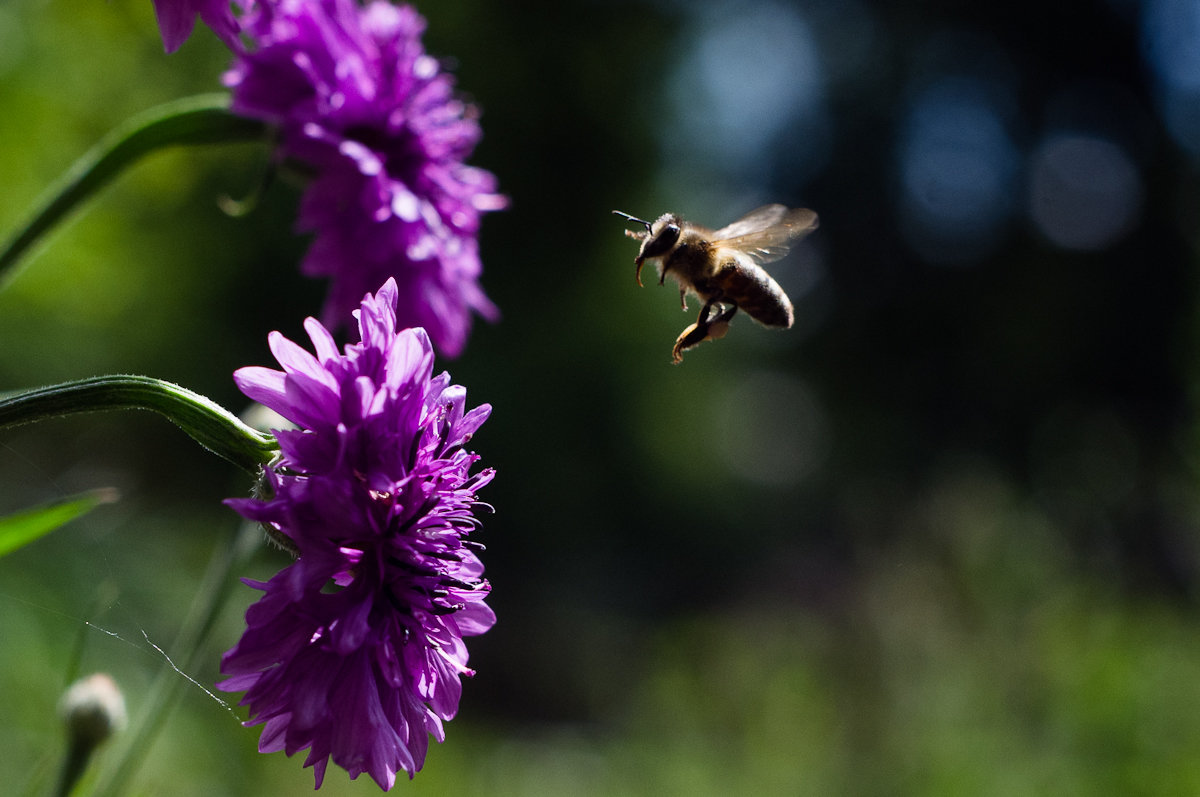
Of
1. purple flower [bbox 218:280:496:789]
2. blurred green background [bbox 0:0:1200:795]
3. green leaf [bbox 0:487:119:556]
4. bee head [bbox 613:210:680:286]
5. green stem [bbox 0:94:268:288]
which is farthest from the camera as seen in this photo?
blurred green background [bbox 0:0:1200:795]

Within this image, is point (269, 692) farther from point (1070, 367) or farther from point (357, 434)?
point (1070, 367)

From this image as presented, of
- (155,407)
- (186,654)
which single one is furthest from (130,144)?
(186,654)

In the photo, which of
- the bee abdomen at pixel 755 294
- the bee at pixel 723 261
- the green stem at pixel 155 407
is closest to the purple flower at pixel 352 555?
the green stem at pixel 155 407

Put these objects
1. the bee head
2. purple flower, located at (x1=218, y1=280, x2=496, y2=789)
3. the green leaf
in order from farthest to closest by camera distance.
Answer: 1. the bee head
2. purple flower, located at (x1=218, y1=280, x2=496, y2=789)
3. the green leaf

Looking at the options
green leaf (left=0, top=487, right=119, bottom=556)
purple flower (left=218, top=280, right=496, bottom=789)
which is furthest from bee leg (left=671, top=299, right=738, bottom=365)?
green leaf (left=0, top=487, right=119, bottom=556)

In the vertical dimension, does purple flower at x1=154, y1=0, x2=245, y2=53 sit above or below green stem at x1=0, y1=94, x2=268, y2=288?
above

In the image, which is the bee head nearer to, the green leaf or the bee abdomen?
the bee abdomen
